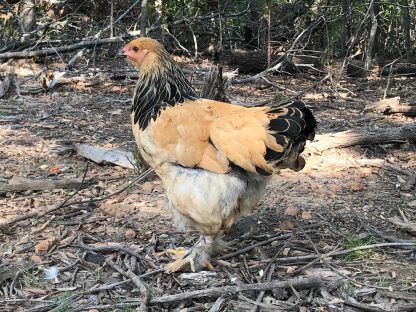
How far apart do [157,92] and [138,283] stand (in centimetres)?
143

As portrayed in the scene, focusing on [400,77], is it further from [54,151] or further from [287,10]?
[54,151]

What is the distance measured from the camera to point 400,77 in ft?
37.0

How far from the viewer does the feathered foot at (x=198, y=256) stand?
3.59 meters

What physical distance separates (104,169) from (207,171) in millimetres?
2671

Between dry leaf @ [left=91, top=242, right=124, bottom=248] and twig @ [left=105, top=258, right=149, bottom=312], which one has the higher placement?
twig @ [left=105, top=258, right=149, bottom=312]

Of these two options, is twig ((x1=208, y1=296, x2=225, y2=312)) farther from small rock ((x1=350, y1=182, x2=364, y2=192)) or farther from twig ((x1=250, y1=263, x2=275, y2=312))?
small rock ((x1=350, y1=182, x2=364, y2=192))

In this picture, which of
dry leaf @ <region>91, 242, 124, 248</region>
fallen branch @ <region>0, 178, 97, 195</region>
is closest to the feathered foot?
dry leaf @ <region>91, 242, 124, 248</region>

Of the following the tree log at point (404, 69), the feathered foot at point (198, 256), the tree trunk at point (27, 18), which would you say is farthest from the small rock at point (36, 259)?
the tree log at point (404, 69)

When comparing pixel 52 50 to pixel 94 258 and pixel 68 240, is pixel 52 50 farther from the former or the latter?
pixel 94 258

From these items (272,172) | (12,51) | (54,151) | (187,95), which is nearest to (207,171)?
(272,172)

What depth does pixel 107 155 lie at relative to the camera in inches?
231

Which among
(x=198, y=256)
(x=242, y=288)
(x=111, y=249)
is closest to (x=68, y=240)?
(x=111, y=249)

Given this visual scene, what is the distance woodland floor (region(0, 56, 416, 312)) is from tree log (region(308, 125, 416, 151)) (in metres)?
0.09

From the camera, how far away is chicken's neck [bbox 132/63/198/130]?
146 inches
